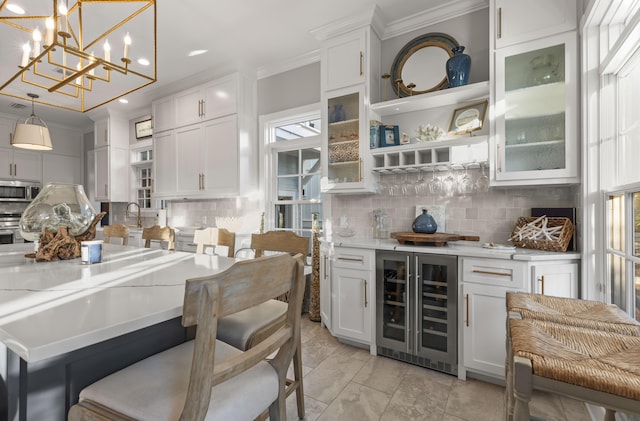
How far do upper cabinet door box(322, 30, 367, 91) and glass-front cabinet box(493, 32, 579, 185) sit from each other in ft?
3.51

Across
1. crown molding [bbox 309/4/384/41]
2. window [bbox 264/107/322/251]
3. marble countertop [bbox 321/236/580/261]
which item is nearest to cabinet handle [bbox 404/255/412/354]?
marble countertop [bbox 321/236/580/261]

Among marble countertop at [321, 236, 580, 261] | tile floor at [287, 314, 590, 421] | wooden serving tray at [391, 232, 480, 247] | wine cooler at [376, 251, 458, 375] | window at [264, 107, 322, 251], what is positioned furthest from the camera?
window at [264, 107, 322, 251]

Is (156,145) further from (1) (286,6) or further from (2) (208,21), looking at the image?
(1) (286,6)

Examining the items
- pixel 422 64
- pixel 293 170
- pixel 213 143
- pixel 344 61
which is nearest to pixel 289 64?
pixel 344 61

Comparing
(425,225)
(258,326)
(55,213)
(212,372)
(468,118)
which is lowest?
(258,326)

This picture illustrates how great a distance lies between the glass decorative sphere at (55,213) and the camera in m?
1.78

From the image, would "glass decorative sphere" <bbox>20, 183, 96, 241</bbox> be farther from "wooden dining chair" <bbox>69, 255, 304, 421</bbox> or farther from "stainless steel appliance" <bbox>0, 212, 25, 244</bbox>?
"stainless steel appliance" <bbox>0, 212, 25, 244</bbox>

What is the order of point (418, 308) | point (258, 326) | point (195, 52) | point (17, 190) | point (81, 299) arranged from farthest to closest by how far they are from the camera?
1. point (17, 190)
2. point (195, 52)
3. point (418, 308)
4. point (258, 326)
5. point (81, 299)

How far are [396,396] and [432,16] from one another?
2.93 metres

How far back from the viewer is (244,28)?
2844 millimetres

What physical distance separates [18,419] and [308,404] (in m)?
1.31

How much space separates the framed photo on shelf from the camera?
266 cm

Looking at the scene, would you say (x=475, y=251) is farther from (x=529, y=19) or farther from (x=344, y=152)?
(x=529, y=19)

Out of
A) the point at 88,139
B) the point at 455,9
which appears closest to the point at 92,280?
the point at 455,9
